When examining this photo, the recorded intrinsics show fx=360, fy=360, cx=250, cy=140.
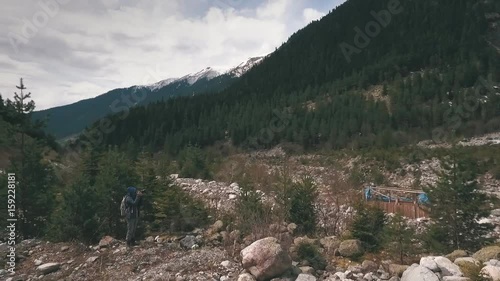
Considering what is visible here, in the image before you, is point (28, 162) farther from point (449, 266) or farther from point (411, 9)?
point (411, 9)

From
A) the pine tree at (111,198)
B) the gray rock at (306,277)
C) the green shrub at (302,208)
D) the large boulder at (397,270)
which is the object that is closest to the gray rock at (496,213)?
the green shrub at (302,208)

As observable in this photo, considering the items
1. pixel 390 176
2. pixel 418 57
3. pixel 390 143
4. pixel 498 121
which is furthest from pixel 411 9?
pixel 390 176

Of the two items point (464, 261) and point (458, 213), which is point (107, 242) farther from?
point (458, 213)

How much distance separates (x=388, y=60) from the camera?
89.6 meters

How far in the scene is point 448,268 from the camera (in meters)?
6.45

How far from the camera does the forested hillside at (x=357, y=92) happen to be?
191 feet

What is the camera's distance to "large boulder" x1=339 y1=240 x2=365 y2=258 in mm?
8156

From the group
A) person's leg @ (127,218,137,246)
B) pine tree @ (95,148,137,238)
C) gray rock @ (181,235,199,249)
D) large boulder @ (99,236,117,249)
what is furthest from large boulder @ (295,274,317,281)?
pine tree @ (95,148,137,238)

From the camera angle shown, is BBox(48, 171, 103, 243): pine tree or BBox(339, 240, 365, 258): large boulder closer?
BBox(339, 240, 365, 258): large boulder

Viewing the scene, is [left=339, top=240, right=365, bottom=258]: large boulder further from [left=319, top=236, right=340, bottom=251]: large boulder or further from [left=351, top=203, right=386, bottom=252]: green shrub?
[left=351, top=203, right=386, bottom=252]: green shrub

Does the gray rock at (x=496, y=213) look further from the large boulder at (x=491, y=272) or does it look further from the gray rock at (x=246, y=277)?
the gray rock at (x=246, y=277)

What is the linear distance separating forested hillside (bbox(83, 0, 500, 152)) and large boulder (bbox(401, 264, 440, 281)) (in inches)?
1540

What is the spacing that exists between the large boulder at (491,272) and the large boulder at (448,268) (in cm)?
45

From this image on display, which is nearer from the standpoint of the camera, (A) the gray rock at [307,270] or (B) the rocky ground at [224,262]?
(B) the rocky ground at [224,262]
